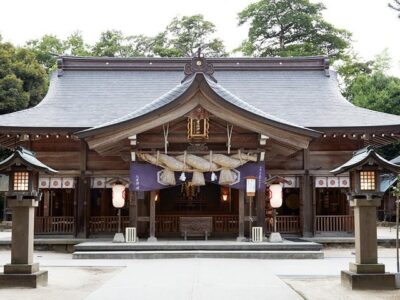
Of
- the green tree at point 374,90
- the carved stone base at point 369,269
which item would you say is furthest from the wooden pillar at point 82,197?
the green tree at point 374,90

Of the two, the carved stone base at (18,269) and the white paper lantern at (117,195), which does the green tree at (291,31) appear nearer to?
the white paper lantern at (117,195)

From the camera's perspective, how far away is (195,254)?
50.4ft

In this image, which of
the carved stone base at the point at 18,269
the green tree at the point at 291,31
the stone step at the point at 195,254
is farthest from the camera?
the green tree at the point at 291,31

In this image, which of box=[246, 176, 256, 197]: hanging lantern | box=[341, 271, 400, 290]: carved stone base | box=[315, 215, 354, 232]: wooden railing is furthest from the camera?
box=[315, 215, 354, 232]: wooden railing

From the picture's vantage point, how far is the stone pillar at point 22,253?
10055mm

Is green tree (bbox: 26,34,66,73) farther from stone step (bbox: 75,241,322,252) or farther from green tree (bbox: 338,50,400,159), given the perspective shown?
stone step (bbox: 75,241,322,252)

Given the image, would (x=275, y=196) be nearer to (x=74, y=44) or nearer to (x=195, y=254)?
(x=195, y=254)

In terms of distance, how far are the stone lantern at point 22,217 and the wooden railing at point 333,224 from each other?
12273mm

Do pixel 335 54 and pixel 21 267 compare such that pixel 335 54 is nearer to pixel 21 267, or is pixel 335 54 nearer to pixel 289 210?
pixel 289 210

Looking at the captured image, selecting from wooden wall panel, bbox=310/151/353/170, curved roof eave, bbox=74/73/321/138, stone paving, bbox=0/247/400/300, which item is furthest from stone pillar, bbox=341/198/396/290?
wooden wall panel, bbox=310/151/353/170

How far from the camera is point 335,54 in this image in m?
43.8

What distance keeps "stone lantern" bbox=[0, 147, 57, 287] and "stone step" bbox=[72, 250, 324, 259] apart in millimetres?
4701

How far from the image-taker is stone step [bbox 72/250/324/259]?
50.0ft

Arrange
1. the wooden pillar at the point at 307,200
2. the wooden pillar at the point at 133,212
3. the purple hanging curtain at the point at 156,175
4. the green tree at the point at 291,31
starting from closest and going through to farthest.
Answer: the purple hanging curtain at the point at 156,175 < the wooden pillar at the point at 133,212 < the wooden pillar at the point at 307,200 < the green tree at the point at 291,31
